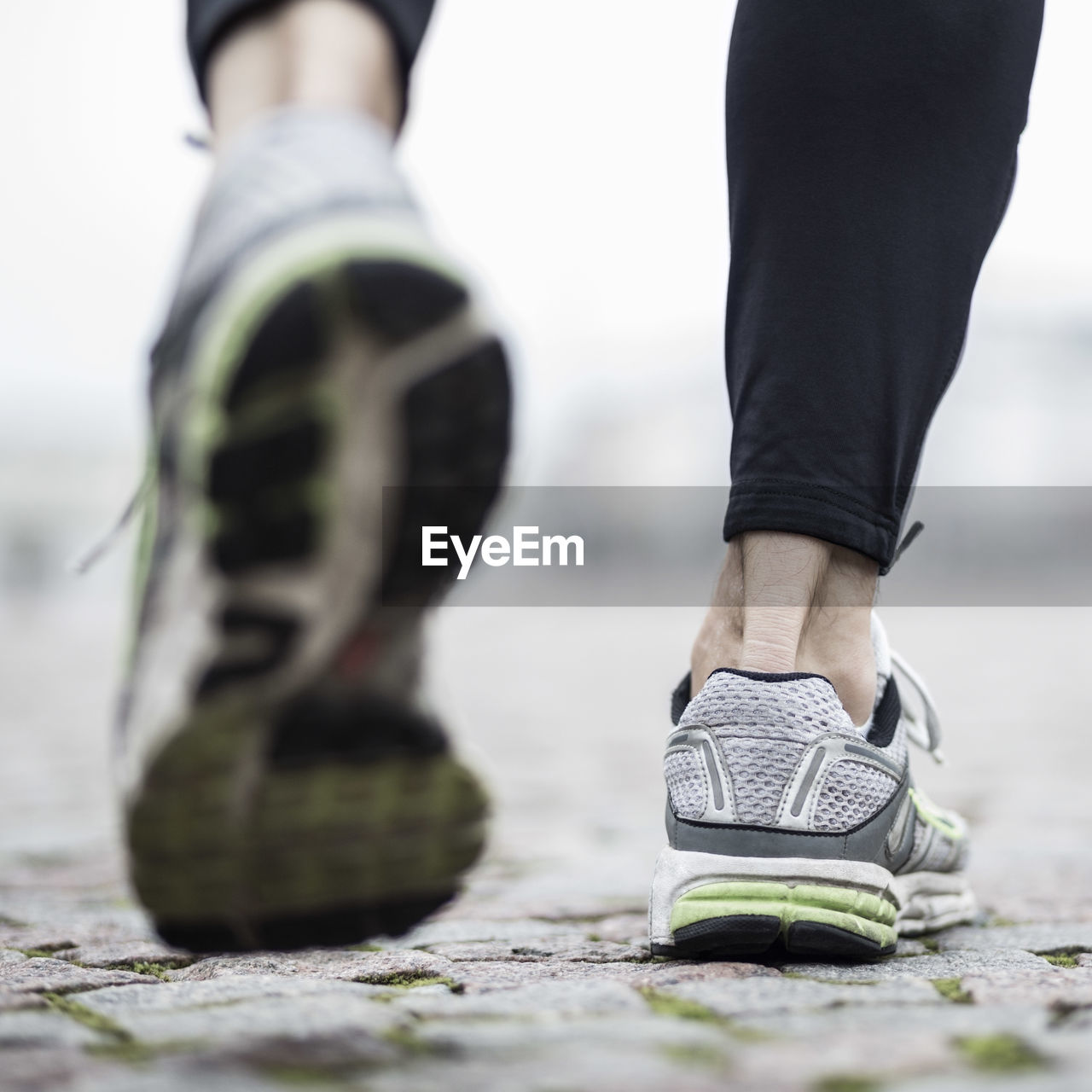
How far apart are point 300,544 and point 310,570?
0.02 meters

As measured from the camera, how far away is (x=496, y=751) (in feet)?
16.2

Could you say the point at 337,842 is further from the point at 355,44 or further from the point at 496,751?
the point at 496,751

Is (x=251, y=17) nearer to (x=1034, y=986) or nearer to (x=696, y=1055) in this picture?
(x=696, y=1055)

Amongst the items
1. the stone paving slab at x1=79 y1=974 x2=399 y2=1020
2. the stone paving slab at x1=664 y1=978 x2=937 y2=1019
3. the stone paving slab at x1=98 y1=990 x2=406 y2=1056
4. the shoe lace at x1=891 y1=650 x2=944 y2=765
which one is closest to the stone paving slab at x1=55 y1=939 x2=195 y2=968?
the stone paving slab at x1=79 y1=974 x2=399 y2=1020

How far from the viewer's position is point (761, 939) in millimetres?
1551

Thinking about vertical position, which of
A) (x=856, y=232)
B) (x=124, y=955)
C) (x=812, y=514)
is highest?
(x=856, y=232)

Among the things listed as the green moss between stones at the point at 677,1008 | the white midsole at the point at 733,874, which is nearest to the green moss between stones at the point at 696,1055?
the green moss between stones at the point at 677,1008

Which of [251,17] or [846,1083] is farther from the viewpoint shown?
[251,17]

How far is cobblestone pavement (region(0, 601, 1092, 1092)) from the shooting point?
1.08 meters

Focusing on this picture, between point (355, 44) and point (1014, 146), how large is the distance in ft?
3.08

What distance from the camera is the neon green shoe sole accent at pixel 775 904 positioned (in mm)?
1550

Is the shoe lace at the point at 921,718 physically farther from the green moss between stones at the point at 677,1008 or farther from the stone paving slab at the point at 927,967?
the green moss between stones at the point at 677,1008

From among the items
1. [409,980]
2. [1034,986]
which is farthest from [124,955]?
[1034,986]

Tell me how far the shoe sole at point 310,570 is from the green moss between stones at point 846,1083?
37cm
